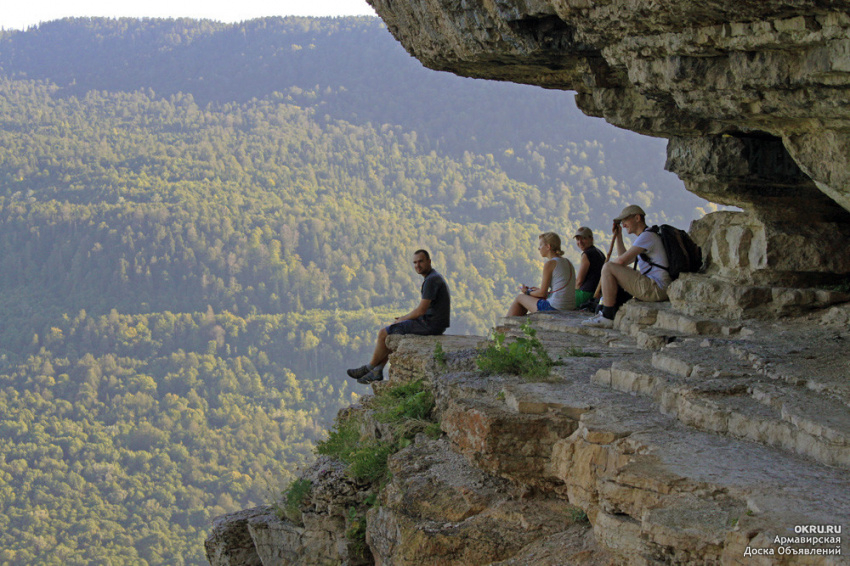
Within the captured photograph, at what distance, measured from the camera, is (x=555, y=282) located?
9.50m

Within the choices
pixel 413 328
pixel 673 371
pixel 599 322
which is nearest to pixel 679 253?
pixel 599 322

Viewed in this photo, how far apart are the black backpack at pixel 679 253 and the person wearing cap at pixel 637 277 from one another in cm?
6

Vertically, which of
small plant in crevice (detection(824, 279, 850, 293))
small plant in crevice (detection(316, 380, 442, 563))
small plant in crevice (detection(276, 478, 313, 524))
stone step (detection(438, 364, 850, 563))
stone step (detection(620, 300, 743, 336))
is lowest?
small plant in crevice (detection(276, 478, 313, 524))

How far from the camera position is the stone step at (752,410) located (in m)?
3.83

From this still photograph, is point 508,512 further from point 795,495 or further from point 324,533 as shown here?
point 324,533

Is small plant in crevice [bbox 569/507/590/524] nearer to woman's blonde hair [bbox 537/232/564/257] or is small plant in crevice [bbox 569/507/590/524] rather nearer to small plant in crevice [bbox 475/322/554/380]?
small plant in crevice [bbox 475/322/554/380]

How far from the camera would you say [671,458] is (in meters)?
3.97

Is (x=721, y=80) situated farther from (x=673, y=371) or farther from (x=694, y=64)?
(x=673, y=371)

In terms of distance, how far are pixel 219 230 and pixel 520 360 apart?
4319 inches

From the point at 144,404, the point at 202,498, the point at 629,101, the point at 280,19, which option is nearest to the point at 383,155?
the point at 280,19

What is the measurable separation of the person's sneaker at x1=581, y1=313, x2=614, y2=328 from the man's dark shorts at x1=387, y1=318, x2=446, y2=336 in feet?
6.82

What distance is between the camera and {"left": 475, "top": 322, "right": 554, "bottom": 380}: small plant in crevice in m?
5.89

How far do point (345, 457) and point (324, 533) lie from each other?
2.31ft

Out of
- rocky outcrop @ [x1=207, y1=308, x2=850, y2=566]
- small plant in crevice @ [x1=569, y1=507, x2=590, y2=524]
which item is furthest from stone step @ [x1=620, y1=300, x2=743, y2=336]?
small plant in crevice @ [x1=569, y1=507, x2=590, y2=524]
